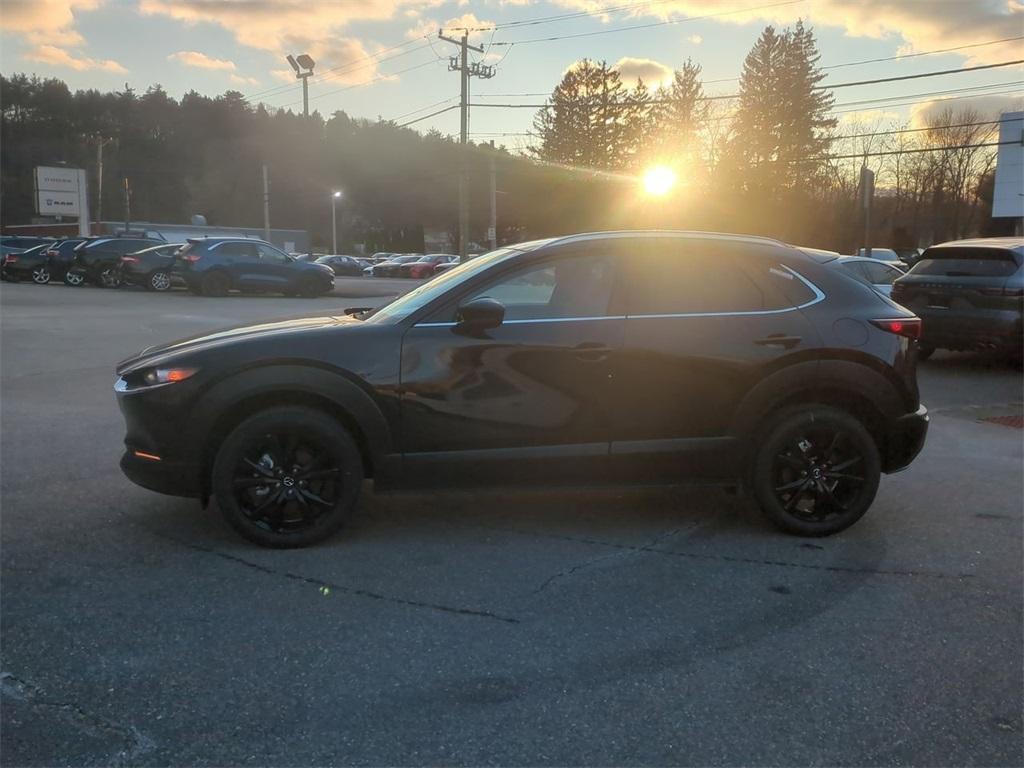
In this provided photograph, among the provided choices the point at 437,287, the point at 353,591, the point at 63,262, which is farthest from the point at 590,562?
the point at 63,262

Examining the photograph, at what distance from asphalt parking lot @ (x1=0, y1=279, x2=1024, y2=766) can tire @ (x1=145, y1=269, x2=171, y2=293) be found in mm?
20786

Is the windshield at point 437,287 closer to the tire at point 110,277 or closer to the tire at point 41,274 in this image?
the tire at point 110,277

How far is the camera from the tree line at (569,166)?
59.3 metres

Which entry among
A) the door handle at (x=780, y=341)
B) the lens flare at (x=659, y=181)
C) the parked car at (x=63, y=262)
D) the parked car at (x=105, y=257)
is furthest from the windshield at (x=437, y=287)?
the lens flare at (x=659, y=181)

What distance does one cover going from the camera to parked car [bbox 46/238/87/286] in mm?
28034

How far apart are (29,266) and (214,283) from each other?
40.1 feet

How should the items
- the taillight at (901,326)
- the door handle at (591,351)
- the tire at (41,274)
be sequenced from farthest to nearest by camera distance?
the tire at (41,274), the taillight at (901,326), the door handle at (591,351)

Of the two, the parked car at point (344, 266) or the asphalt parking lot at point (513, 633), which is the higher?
the parked car at point (344, 266)

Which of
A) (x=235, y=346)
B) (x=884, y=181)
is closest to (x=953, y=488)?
(x=235, y=346)

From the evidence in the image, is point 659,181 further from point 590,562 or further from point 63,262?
point 590,562

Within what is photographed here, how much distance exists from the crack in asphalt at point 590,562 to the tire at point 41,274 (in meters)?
30.6

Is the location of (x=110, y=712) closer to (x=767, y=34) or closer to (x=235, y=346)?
(x=235, y=346)

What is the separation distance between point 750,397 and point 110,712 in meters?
3.29

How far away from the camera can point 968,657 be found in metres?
3.36
